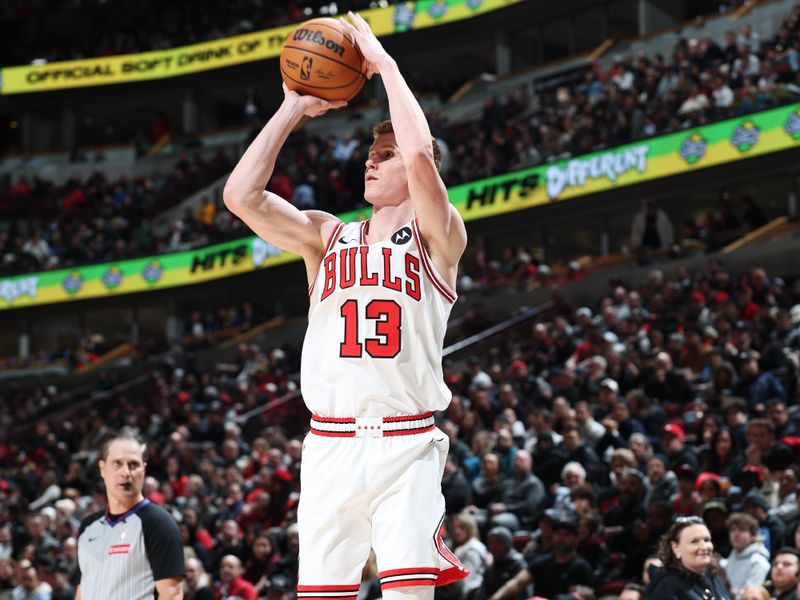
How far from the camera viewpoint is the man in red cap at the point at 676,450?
34.3ft

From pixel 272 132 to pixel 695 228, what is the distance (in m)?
16.8

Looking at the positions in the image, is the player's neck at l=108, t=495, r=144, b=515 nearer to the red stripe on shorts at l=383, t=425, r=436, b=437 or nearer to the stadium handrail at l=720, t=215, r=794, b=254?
the red stripe on shorts at l=383, t=425, r=436, b=437

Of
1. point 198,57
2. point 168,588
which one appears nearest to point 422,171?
point 168,588

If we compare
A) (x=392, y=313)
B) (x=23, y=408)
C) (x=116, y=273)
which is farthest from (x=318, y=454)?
(x=116, y=273)

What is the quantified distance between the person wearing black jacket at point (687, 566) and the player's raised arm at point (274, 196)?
3.07 m

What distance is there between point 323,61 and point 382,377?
1.24 meters

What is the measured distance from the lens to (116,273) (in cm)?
2912

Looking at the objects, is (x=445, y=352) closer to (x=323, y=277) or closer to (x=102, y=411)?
(x=102, y=411)

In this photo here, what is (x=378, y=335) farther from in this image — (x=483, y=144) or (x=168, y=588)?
(x=483, y=144)

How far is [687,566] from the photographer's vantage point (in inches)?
260

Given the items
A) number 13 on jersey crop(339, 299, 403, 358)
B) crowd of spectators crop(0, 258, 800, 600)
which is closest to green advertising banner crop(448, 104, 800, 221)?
crowd of spectators crop(0, 258, 800, 600)

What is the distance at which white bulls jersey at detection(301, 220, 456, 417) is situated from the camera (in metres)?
4.29

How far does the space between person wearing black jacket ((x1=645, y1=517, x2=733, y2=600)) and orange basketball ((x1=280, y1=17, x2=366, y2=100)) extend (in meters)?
3.31

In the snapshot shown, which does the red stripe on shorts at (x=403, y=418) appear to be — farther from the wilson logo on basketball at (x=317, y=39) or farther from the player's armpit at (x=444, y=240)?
the wilson logo on basketball at (x=317, y=39)
